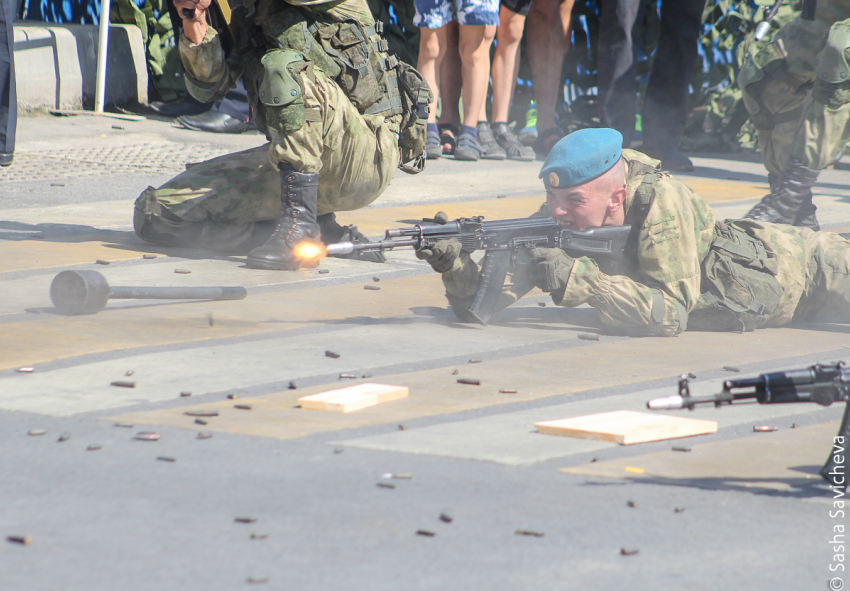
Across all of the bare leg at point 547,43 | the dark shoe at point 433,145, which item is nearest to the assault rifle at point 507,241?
the dark shoe at point 433,145

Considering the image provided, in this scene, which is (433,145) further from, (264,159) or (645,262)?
(645,262)

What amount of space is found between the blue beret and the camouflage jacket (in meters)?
0.17

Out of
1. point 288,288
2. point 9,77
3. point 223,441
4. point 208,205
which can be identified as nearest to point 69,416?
point 223,441

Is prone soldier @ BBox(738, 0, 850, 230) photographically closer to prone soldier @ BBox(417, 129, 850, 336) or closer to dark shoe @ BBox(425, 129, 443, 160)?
prone soldier @ BBox(417, 129, 850, 336)

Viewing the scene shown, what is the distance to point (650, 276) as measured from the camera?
3.95 meters

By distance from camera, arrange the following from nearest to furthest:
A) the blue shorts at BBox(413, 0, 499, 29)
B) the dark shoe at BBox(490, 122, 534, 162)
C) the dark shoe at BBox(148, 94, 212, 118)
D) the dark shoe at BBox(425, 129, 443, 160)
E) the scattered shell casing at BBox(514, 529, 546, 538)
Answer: the scattered shell casing at BBox(514, 529, 546, 538)
the blue shorts at BBox(413, 0, 499, 29)
the dark shoe at BBox(425, 129, 443, 160)
the dark shoe at BBox(490, 122, 534, 162)
the dark shoe at BBox(148, 94, 212, 118)

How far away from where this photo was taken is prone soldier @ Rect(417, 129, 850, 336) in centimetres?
387

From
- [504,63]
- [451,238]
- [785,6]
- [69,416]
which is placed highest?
[785,6]

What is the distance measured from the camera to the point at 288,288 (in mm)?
4703

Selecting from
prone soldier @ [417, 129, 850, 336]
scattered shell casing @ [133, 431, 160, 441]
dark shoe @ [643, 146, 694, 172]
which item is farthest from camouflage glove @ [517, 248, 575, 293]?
dark shoe @ [643, 146, 694, 172]

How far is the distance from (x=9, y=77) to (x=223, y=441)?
15.8 ft

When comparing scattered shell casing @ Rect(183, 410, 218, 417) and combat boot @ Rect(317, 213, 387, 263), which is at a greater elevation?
combat boot @ Rect(317, 213, 387, 263)

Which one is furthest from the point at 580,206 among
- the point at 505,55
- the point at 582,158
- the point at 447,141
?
the point at 447,141

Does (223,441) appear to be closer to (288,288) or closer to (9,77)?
(288,288)
